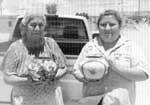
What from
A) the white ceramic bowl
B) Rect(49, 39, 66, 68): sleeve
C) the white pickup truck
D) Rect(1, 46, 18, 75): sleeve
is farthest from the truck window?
the white ceramic bowl

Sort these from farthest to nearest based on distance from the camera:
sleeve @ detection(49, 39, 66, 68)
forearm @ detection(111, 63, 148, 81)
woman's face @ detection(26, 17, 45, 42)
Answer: sleeve @ detection(49, 39, 66, 68), woman's face @ detection(26, 17, 45, 42), forearm @ detection(111, 63, 148, 81)

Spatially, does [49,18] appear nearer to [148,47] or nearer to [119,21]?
[119,21]

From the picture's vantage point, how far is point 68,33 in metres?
4.06

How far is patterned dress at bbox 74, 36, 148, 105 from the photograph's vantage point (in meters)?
2.13

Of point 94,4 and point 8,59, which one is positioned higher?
point 94,4

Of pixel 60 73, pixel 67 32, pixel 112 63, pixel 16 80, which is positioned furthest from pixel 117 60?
pixel 67 32

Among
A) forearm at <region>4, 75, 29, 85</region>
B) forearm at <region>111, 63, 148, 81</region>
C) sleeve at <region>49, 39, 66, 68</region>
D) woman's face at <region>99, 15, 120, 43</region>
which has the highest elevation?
woman's face at <region>99, 15, 120, 43</region>

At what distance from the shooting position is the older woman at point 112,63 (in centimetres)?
212

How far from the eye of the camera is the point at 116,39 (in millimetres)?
2211

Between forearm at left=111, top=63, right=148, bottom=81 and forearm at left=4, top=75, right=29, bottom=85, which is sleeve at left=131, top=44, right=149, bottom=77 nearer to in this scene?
forearm at left=111, top=63, right=148, bottom=81

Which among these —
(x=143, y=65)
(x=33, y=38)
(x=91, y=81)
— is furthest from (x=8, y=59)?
(x=143, y=65)

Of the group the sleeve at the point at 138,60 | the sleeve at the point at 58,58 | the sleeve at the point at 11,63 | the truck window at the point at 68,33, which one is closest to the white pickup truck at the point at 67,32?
the truck window at the point at 68,33

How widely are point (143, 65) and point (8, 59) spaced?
1.00m

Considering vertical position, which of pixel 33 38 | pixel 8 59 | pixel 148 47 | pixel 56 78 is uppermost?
pixel 33 38
